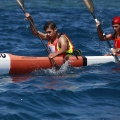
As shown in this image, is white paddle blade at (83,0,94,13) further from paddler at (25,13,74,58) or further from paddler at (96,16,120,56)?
paddler at (25,13,74,58)

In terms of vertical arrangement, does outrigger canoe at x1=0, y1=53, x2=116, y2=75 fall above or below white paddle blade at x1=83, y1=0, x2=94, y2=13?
below

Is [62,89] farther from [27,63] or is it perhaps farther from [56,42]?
[56,42]

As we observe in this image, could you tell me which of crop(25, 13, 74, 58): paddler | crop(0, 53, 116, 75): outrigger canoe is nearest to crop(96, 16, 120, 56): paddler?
crop(0, 53, 116, 75): outrigger canoe

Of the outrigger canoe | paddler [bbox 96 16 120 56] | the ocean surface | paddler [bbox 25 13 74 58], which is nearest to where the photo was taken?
the ocean surface

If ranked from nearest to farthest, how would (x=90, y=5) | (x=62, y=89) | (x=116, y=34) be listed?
1. (x=62, y=89)
2. (x=90, y=5)
3. (x=116, y=34)

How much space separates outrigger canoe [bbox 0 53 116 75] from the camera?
10.5m

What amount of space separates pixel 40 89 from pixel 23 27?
9.98 m

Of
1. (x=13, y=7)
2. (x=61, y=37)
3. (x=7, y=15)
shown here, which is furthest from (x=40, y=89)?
(x=13, y=7)

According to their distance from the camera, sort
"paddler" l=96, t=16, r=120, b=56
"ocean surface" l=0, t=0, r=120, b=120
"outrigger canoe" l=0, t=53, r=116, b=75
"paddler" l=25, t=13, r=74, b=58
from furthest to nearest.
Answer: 1. "paddler" l=96, t=16, r=120, b=56
2. "paddler" l=25, t=13, r=74, b=58
3. "outrigger canoe" l=0, t=53, r=116, b=75
4. "ocean surface" l=0, t=0, r=120, b=120

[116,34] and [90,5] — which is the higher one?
[90,5]

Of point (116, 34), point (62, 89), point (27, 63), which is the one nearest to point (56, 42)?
point (27, 63)

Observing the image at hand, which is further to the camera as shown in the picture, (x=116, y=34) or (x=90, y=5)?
(x=116, y=34)

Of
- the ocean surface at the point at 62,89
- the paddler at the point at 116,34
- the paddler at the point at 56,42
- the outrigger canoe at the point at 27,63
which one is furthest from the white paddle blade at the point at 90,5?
the ocean surface at the point at 62,89

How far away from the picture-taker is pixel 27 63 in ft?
35.3
